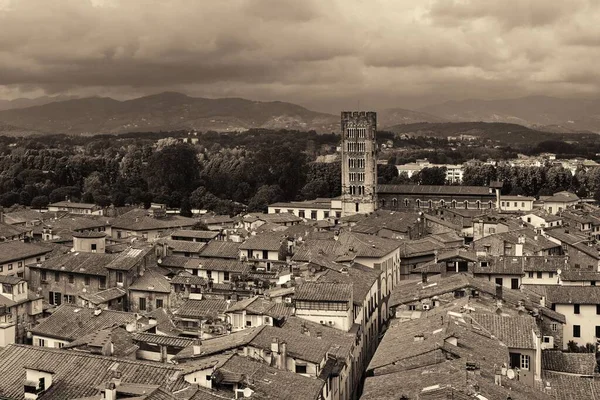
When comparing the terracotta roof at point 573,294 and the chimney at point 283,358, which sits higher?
the chimney at point 283,358

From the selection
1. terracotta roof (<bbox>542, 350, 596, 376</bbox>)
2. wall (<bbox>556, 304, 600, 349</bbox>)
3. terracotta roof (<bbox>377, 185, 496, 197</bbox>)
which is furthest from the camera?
terracotta roof (<bbox>377, 185, 496, 197</bbox>)

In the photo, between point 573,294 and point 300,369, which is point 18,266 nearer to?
point 300,369

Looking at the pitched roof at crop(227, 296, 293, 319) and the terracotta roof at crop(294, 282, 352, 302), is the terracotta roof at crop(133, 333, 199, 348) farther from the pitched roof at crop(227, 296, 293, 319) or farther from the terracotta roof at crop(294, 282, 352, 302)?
the terracotta roof at crop(294, 282, 352, 302)

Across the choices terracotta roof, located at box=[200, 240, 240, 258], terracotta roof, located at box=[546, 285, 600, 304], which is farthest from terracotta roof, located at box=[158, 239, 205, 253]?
terracotta roof, located at box=[546, 285, 600, 304]

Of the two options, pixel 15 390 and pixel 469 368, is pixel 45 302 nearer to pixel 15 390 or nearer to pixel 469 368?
pixel 15 390

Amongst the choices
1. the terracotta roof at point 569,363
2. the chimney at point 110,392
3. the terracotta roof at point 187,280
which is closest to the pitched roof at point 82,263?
the terracotta roof at point 187,280

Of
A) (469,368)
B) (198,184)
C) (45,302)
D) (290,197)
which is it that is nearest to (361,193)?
(290,197)

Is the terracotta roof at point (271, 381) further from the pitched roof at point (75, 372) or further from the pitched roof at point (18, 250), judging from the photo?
the pitched roof at point (18, 250)
